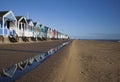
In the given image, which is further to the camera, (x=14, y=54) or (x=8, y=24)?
(x=8, y=24)

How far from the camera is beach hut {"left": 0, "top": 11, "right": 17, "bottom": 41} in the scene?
30594 millimetres

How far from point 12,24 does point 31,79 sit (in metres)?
33.0

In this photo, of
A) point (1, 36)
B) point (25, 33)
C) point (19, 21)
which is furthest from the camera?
point (25, 33)

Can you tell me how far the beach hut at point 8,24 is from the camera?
30594mm

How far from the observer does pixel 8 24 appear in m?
36.0

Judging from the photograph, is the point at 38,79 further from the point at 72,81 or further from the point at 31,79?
the point at 72,81

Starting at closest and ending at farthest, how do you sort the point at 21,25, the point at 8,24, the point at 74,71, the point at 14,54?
the point at 74,71, the point at 14,54, the point at 8,24, the point at 21,25

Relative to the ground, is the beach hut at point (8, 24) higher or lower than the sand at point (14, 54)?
higher

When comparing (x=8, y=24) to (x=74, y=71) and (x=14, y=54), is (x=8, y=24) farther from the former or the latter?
(x=74, y=71)

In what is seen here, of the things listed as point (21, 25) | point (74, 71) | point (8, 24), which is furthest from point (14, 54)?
point (21, 25)

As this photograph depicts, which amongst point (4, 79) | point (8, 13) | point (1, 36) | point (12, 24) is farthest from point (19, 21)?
point (4, 79)

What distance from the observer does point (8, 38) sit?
31.4 metres

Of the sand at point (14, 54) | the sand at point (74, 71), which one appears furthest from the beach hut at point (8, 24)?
the sand at point (74, 71)

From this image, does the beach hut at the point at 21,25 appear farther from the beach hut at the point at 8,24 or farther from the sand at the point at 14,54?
the sand at the point at 14,54
